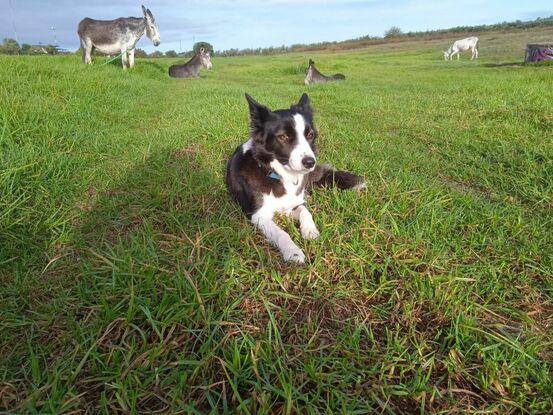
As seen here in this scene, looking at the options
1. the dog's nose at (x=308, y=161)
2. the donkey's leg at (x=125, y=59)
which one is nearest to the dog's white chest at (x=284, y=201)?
the dog's nose at (x=308, y=161)

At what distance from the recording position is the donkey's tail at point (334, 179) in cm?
332

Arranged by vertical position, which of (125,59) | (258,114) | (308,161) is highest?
(125,59)

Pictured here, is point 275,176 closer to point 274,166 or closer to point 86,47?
point 274,166

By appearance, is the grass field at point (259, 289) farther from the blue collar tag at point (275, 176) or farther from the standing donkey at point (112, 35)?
the standing donkey at point (112, 35)

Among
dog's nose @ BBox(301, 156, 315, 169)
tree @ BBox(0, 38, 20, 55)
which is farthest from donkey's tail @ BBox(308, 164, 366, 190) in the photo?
tree @ BBox(0, 38, 20, 55)

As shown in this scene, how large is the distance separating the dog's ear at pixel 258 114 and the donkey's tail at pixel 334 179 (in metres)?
0.73

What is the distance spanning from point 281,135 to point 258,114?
11.2 inches

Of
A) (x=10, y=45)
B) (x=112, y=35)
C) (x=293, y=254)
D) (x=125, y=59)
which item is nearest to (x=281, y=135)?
(x=293, y=254)

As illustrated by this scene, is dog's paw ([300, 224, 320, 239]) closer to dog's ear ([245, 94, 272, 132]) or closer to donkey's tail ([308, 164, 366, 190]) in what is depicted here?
donkey's tail ([308, 164, 366, 190])

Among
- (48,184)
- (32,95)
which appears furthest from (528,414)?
(32,95)

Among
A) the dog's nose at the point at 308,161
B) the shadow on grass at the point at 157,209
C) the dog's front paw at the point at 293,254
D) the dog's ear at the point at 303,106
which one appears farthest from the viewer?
the dog's ear at the point at 303,106

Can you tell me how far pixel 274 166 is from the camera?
305 cm

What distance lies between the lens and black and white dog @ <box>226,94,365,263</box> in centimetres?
291

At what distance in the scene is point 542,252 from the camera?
2443 mm
